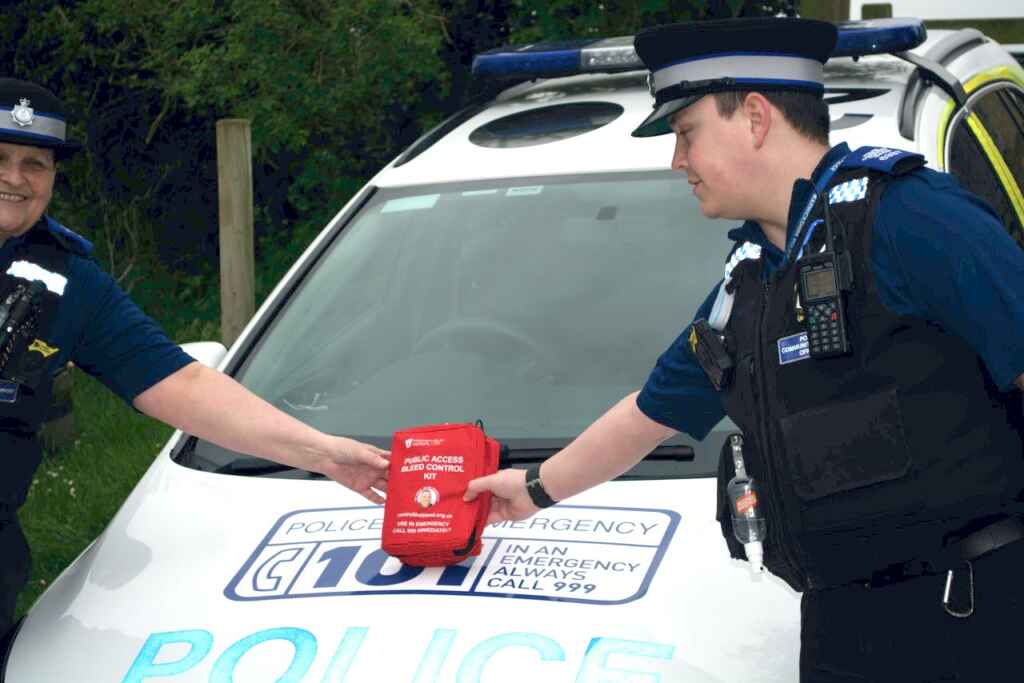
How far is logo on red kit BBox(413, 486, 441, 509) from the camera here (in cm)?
308

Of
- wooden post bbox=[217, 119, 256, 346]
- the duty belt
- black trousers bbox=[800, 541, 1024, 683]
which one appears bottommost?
wooden post bbox=[217, 119, 256, 346]

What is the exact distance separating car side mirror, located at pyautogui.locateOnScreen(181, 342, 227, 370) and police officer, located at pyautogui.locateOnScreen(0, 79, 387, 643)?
0.25 m

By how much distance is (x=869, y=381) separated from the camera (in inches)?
93.0

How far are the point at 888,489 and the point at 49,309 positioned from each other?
6.01 feet

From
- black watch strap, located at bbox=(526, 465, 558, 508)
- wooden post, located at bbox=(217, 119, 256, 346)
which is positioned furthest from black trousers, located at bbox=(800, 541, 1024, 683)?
wooden post, located at bbox=(217, 119, 256, 346)

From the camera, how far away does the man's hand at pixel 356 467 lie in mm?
3338

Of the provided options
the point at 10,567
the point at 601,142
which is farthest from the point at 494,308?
the point at 10,567

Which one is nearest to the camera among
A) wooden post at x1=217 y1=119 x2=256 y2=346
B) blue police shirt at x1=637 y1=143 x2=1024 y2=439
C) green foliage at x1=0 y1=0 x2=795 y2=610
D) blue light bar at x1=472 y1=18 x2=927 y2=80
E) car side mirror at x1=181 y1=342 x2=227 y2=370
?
blue police shirt at x1=637 y1=143 x2=1024 y2=439

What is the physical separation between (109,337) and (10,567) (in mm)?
528

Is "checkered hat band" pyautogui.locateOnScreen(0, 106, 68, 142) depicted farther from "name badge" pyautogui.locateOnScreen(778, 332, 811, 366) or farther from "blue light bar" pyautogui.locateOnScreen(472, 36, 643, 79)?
"name badge" pyautogui.locateOnScreen(778, 332, 811, 366)

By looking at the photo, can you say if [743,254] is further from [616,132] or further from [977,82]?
[977,82]

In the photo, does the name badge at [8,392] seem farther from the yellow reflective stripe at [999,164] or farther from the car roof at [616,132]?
the yellow reflective stripe at [999,164]

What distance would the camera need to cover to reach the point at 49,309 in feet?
11.0

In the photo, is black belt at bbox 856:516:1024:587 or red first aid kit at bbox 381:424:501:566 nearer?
black belt at bbox 856:516:1024:587
